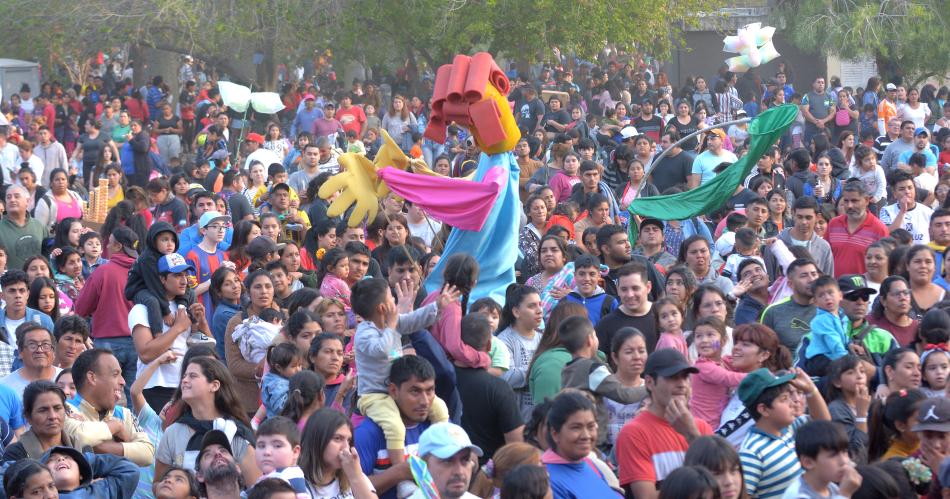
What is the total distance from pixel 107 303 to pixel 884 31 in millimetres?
18956

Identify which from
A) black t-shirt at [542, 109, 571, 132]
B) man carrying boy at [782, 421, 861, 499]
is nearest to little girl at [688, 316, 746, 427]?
man carrying boy at [782, 421, 861, 499]

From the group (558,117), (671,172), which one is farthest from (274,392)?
(558,117)

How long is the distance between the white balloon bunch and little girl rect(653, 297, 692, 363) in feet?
19.9

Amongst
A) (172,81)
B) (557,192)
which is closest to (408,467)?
(557,192)

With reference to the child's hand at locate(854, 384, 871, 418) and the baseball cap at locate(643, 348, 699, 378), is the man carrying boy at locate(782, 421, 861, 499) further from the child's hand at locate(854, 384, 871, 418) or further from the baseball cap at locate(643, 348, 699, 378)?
the child's hand at locate(854, 384, 871, 418)

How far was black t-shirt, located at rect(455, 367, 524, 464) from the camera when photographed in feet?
21.7

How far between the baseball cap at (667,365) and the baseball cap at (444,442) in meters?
0.91

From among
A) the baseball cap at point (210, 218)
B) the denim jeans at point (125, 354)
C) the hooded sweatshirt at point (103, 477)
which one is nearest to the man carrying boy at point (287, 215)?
the baseball cap at point (210, 218)

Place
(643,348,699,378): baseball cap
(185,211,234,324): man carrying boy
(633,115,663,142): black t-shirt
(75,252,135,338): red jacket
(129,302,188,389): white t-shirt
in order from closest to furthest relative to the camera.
A: (643,348,699,378): baseball cap → (129,302,188,389): white t-shirt → (75,252,135,338): red jacket → (185,211,234,324): man carrying boy → (633,115,663,142): black t-shirt

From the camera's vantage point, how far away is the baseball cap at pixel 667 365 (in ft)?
19.4

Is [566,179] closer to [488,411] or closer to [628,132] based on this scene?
[628,132]

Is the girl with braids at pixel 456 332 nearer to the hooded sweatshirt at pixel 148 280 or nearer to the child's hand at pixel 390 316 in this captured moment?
the child's hand at pixel 390 316

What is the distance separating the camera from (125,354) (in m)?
9.45

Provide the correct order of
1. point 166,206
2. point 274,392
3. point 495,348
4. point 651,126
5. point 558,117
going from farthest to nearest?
point 558,117 < point 651,126 < point 166,206 < point 495,348 < point 274,392
